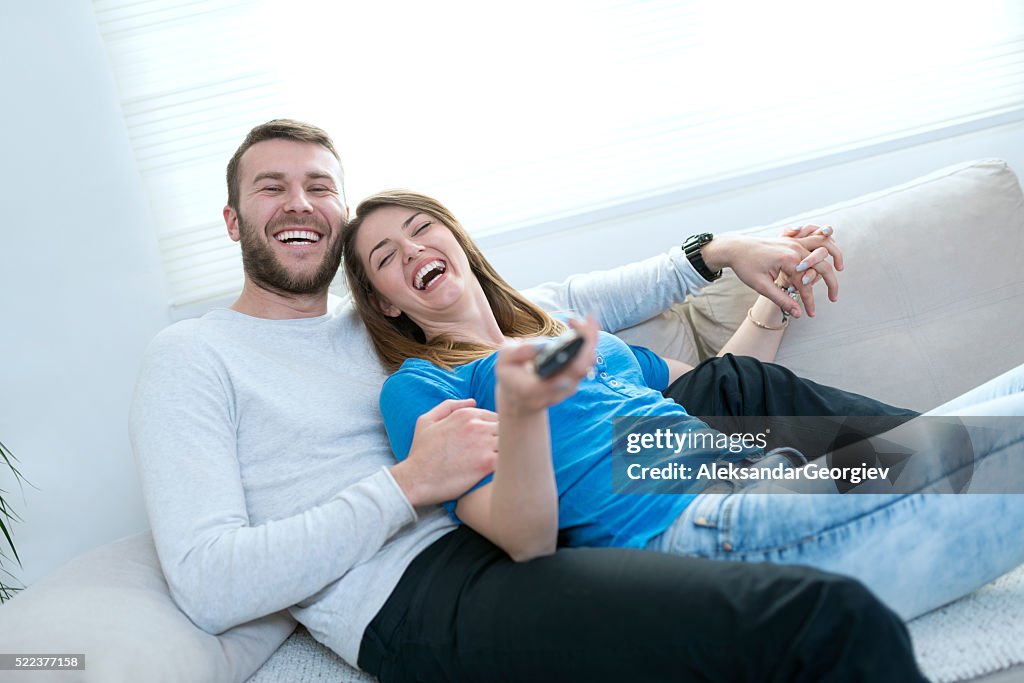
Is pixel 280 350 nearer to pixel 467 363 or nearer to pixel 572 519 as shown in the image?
pixel 467 363

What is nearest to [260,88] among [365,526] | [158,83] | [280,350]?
[158,83]

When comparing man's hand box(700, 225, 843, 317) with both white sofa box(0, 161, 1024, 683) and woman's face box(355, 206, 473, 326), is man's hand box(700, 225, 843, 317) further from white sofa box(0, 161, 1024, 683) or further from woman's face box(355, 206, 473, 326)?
woman's face box(355, 206, 473, 326)

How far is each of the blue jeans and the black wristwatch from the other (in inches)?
28.5

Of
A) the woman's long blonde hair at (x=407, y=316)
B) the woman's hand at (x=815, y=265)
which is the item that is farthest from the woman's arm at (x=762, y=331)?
the woman's long blonde hair at (x=407, y=316)

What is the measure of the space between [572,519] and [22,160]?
68.1 inches

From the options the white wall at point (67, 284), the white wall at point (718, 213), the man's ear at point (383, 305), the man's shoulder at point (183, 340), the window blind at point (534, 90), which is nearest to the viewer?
the man's shoulder at point (183, 340)

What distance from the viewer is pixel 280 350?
1560 mm

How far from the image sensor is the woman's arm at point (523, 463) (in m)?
0.88

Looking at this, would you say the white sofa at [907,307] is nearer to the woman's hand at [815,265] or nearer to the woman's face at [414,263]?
the woman's hand at [815,265]

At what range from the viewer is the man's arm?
1706mm

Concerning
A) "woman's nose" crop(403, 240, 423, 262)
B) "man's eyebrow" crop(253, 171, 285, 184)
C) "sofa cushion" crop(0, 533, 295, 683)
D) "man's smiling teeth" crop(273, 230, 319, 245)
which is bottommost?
"sofa cushion" crop(0, 533, 295, 683)

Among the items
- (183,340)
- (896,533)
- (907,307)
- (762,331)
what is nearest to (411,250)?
(183,340)

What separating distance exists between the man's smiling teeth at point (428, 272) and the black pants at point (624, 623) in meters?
0.51

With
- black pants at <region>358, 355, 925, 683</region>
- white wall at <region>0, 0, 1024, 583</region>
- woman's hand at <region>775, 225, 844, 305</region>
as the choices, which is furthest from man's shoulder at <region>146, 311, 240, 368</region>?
woman's hand at <region>775, 225, 844, 305</region>
